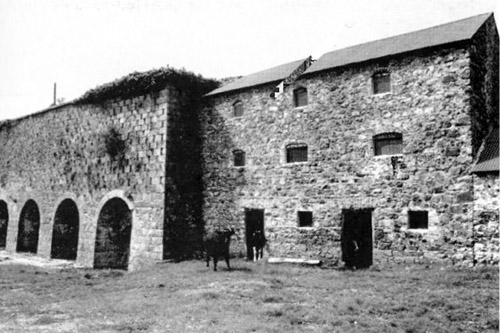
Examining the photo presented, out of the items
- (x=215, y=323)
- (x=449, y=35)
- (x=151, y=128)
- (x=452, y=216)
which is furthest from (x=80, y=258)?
(x=449, y=35)

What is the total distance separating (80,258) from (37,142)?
28.8 ft

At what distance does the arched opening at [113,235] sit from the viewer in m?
20.0

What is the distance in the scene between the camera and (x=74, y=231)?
23297 millimetres

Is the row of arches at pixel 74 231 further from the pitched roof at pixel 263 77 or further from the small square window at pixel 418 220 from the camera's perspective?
the small square window at pixel 418 220

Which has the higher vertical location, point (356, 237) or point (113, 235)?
point (356, 237)

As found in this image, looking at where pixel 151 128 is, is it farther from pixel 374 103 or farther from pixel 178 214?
pixel 374 103

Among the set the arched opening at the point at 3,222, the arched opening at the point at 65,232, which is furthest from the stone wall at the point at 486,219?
the arched opening at the point at 3,222

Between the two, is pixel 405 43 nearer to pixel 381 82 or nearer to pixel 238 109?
pixel 381 82

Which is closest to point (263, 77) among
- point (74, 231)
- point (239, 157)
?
point (239, 157)

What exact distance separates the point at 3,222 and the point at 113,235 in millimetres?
12889

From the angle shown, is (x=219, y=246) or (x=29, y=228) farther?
(x=29, y=228)

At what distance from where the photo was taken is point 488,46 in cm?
1472

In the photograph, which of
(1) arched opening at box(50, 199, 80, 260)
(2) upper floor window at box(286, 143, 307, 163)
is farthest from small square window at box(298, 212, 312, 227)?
(1) arched opening at box(50, 199, 80, 260)

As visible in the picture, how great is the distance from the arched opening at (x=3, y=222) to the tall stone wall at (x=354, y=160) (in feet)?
57.0
